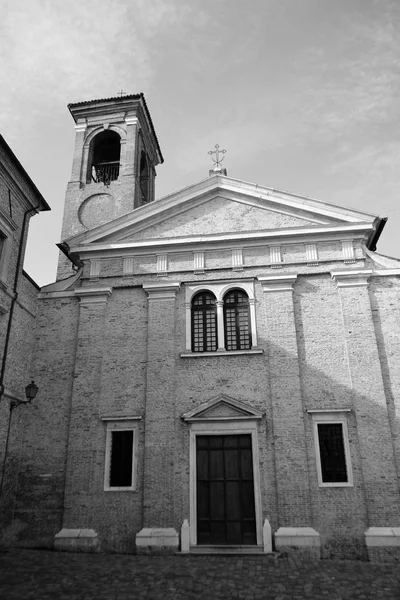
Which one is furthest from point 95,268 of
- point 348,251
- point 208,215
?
point 348,251

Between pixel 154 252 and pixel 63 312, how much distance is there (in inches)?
129

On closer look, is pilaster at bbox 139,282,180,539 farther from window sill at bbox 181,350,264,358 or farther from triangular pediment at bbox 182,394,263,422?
triangular pediment at bbox 182,394,263,422

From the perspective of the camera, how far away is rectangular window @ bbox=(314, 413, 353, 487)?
456 inches

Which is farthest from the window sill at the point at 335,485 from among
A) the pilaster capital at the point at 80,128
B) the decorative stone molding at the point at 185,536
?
the pilaster capital at the point at 80,128

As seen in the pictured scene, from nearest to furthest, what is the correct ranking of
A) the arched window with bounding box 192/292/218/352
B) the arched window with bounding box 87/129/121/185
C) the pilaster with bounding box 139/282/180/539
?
the pilaster with bounding box 139/282/180/539
the arched window with bounding box 192/292/218/352
the arched window with bounding box 87/129/121/185

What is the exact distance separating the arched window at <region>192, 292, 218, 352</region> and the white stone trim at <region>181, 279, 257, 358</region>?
6.5 inches

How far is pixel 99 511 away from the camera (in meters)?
12.0

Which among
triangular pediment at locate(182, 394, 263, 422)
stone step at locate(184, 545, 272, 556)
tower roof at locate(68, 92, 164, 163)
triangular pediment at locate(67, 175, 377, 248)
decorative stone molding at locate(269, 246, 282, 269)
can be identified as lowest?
stone step at locate(184, 545, 272, 556)

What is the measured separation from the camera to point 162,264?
47.1 ft

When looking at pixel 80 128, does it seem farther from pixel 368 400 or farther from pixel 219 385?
pixel 368 400

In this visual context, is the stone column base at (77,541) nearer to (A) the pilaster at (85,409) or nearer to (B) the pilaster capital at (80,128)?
(A) the pilaster at (85,409)

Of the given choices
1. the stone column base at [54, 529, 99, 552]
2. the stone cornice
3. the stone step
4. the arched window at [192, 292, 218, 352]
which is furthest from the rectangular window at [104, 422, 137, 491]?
the stone cornice

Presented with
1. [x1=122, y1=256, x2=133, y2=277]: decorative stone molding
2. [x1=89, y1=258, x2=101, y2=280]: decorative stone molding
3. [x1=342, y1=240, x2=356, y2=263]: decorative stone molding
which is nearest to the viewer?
[x1=342, y1=240, x2=356, y2=263]: decorative stone molding

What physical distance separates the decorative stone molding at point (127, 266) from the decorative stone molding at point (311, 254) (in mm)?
5290
